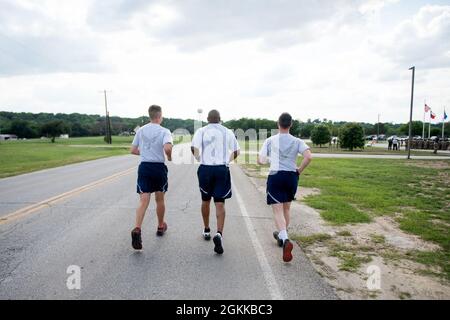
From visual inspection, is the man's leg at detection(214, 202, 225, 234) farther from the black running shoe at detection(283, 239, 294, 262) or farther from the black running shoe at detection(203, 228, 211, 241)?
the black running shoe at detection(283, 239, 294, 262)

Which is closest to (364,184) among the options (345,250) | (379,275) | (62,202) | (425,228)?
(425,228)

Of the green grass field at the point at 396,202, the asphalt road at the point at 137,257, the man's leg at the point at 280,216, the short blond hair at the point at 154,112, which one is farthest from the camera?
the green grass field at the point at 396,202

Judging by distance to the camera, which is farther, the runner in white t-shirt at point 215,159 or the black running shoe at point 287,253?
the runner in white t-shirt at point 215,159

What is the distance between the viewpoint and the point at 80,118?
158m

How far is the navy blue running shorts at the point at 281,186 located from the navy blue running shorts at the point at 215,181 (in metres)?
0.68

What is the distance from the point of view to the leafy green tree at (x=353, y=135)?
1591 inches

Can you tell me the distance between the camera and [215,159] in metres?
5.46

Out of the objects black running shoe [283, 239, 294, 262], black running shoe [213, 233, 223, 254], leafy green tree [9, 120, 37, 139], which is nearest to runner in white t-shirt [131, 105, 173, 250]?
black running shoe [213, 233, 223, 254]

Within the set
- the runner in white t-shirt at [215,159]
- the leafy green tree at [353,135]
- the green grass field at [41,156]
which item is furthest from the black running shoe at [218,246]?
the leafy green tree at [353,135]

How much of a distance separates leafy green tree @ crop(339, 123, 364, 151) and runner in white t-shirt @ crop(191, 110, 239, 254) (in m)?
38.0

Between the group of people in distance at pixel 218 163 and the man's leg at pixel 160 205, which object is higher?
the group of people in distance at pixel 218 163

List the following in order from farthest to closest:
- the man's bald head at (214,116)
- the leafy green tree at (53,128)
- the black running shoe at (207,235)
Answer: the leafy green tree at (53,128) < the black running shoe at (207,235) < the man's bald head at (214,116)

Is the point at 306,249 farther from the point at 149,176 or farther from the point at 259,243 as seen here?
the point at 149,176

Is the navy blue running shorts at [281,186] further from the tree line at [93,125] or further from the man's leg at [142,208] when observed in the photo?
the tree line at [93,125]
